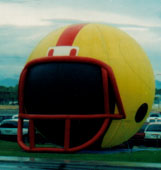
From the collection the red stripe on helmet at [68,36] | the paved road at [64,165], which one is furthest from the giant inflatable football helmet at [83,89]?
the paved road at [64,165]

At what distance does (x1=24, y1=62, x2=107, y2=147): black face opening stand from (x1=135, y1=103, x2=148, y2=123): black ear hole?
1.33 meters

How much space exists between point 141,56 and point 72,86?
8.23ft

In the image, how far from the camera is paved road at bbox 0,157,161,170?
404 inches

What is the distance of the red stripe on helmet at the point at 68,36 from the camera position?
12.5m

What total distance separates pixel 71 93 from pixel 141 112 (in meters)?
2.38

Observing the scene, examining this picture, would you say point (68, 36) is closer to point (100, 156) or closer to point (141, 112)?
point (141, 112)

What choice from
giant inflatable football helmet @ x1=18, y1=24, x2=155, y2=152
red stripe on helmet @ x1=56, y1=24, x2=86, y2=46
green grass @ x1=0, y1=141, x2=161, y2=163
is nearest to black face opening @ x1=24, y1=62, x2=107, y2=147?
giant inflatable football helmet @ x1=18, y1=24, x2=155, y2=152

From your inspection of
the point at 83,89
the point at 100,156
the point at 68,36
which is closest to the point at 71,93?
the point at 83,89

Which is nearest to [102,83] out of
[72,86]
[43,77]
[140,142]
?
[72,86]

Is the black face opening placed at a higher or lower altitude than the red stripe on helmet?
lower

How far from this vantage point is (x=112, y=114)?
1213 centimetres

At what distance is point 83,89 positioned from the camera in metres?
12.0

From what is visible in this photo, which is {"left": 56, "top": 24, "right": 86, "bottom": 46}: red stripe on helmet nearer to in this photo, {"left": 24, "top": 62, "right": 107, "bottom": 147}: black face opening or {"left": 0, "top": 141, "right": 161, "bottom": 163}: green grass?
{"left": 24, "top": 62, "right": 107, "bottom": 147}: black face opening

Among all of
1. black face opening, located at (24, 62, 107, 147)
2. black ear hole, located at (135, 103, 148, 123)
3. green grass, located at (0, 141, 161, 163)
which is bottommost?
green grass, located at (0, 141, 161, 163)
